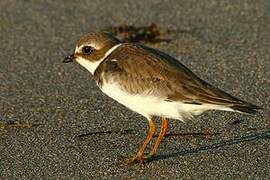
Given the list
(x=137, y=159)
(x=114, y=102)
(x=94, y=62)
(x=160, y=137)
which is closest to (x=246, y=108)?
(x=160, y=137)

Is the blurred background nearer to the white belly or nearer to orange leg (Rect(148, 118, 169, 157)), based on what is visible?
orange leg (Rect(148, 118, 169, 157))

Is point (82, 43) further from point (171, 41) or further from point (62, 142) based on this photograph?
point (171, 41)

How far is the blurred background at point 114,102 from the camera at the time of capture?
4.64m

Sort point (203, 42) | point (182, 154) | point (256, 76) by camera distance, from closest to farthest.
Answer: point (182, 154)
point (256, 76)
point (203, 42)

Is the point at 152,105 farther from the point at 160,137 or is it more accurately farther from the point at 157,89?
the point at 160,137

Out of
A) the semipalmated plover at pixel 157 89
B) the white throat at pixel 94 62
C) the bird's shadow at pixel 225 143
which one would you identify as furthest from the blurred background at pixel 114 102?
the white throat at pixel 94 62

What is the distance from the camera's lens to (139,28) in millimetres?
7277

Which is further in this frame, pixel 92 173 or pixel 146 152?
pixel 146 152

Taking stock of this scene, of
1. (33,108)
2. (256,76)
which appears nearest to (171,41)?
(256,76)

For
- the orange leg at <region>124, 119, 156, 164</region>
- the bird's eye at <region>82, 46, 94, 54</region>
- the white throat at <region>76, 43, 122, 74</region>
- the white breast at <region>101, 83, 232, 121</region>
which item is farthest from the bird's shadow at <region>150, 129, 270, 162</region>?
the bird's eye at <region>82, 46, 94, 54</region>

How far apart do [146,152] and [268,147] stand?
0.82 metres

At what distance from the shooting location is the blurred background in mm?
4641

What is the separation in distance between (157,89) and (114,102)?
1.22 metres

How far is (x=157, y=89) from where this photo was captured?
4.52 metres
